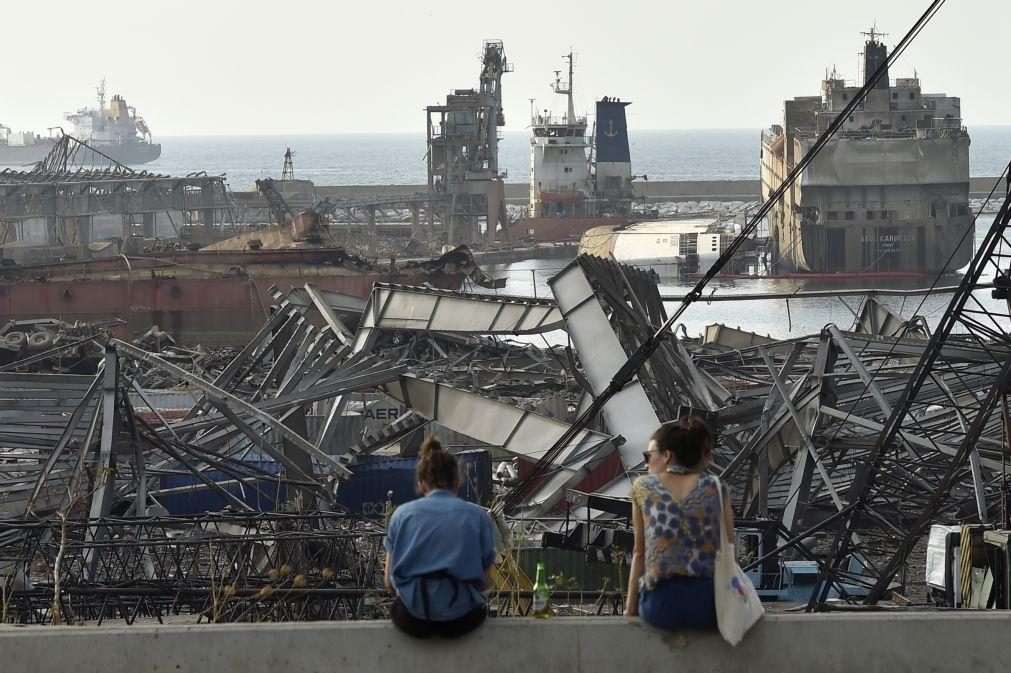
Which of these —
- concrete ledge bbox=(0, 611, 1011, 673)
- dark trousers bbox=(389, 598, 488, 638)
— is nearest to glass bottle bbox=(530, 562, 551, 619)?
concrete ledge bbox=(0, 611, 1011, 673)

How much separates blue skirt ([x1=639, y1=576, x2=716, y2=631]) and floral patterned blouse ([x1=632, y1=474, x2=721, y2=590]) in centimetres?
4

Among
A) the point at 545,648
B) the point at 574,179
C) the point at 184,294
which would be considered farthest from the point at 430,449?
the point at 574,179

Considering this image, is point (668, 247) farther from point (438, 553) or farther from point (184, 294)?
point (438, 553)

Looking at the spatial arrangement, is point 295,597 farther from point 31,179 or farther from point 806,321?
point 31,179

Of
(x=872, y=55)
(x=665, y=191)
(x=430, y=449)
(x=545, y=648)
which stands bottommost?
(x=545, y=648)

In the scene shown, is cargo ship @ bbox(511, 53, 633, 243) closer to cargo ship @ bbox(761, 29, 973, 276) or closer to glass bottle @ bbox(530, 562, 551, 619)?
cargo ship @ bbox(761, 29, 973, 276)

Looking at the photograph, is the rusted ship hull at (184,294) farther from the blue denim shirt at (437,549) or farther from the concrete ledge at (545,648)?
the blue denim shirt at (437,549)

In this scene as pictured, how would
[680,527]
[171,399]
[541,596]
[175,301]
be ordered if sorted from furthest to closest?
[175,301]
[171,399]
[541,596]
[680,527]

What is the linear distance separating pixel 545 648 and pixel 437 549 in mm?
706

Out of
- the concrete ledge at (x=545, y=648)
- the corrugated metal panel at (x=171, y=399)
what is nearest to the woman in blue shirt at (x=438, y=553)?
the concrete ledge at (x=545, y=648)

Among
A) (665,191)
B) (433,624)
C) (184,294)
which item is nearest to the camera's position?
(433,624)

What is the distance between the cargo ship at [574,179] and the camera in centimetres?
11862

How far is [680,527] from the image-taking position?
621 centimetres

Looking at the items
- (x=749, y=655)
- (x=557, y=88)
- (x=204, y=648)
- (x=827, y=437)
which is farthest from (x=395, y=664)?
(x=557, y=88)
